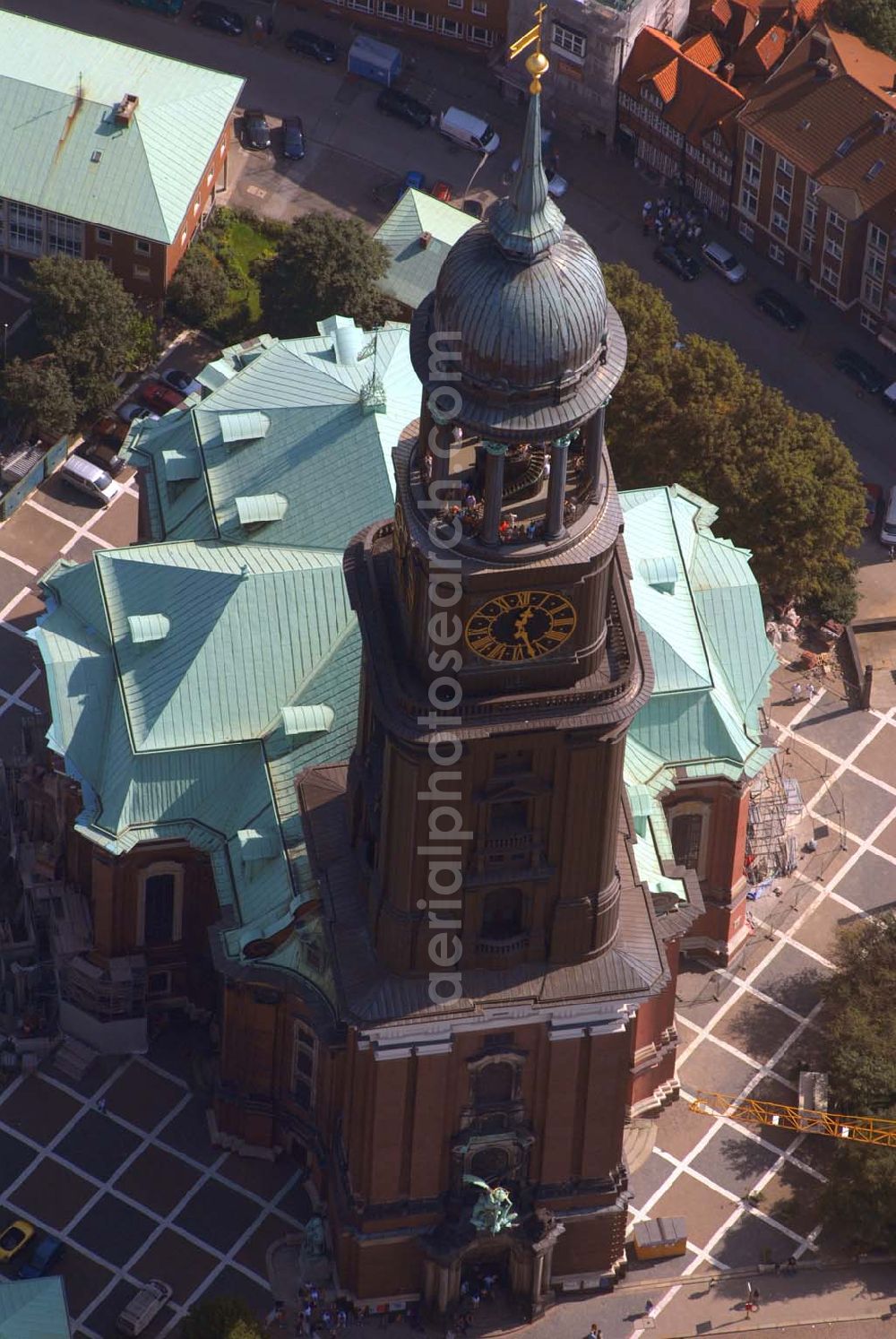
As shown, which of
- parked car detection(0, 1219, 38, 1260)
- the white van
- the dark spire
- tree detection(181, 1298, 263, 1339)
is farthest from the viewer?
parked car detection(0, 1219, 38, 1260)

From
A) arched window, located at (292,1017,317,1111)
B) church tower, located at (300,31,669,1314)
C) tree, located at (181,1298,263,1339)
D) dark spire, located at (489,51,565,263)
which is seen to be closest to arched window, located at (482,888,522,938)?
church tower, located at (300,31,669,1314)

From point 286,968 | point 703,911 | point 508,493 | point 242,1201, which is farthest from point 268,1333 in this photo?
point 508,493

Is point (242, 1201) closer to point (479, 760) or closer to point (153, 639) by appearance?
point (153, 639)

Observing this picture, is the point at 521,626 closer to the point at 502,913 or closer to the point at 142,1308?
the point at 502,913

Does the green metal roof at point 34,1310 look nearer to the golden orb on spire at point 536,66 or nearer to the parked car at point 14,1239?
the parked car at point 14,1239

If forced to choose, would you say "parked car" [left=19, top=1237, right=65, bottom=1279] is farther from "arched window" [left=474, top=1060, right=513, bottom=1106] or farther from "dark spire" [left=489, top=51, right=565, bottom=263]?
"dark spire" [left=489, top=51, right=565, bottom=263]

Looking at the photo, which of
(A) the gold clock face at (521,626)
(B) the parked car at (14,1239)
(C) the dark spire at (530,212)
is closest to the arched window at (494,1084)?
(B) the parked car at (14,1239)

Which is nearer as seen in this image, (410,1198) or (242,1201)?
(410,1198)
